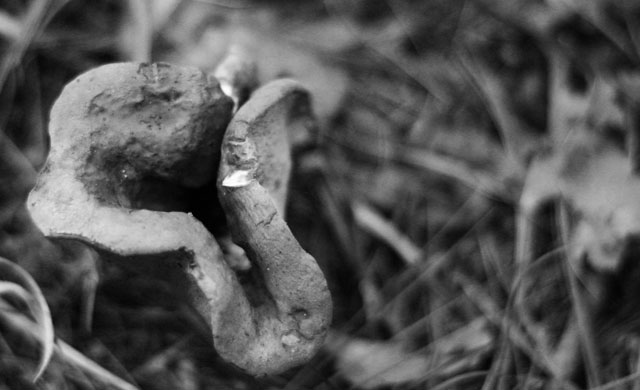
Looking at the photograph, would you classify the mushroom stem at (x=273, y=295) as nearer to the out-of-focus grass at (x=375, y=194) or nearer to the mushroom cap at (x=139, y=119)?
the mushroom cap at (x=139, y=119)

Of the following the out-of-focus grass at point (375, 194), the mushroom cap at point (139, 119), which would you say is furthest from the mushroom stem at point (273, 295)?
the out-of-focus grass at point (375, 194)

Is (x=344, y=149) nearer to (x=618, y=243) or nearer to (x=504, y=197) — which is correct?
(x=504, y=197)

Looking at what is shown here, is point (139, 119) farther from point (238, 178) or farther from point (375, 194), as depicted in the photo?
point (375, 194)

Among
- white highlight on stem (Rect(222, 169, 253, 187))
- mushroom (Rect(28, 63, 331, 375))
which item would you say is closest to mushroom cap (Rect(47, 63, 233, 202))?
mushroom (Rect(28, 63, 331, 375))

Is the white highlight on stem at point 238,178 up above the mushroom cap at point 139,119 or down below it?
below

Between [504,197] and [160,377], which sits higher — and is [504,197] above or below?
above

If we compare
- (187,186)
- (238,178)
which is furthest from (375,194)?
(238,178)

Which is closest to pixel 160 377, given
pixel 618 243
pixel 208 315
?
pixel 208 315
